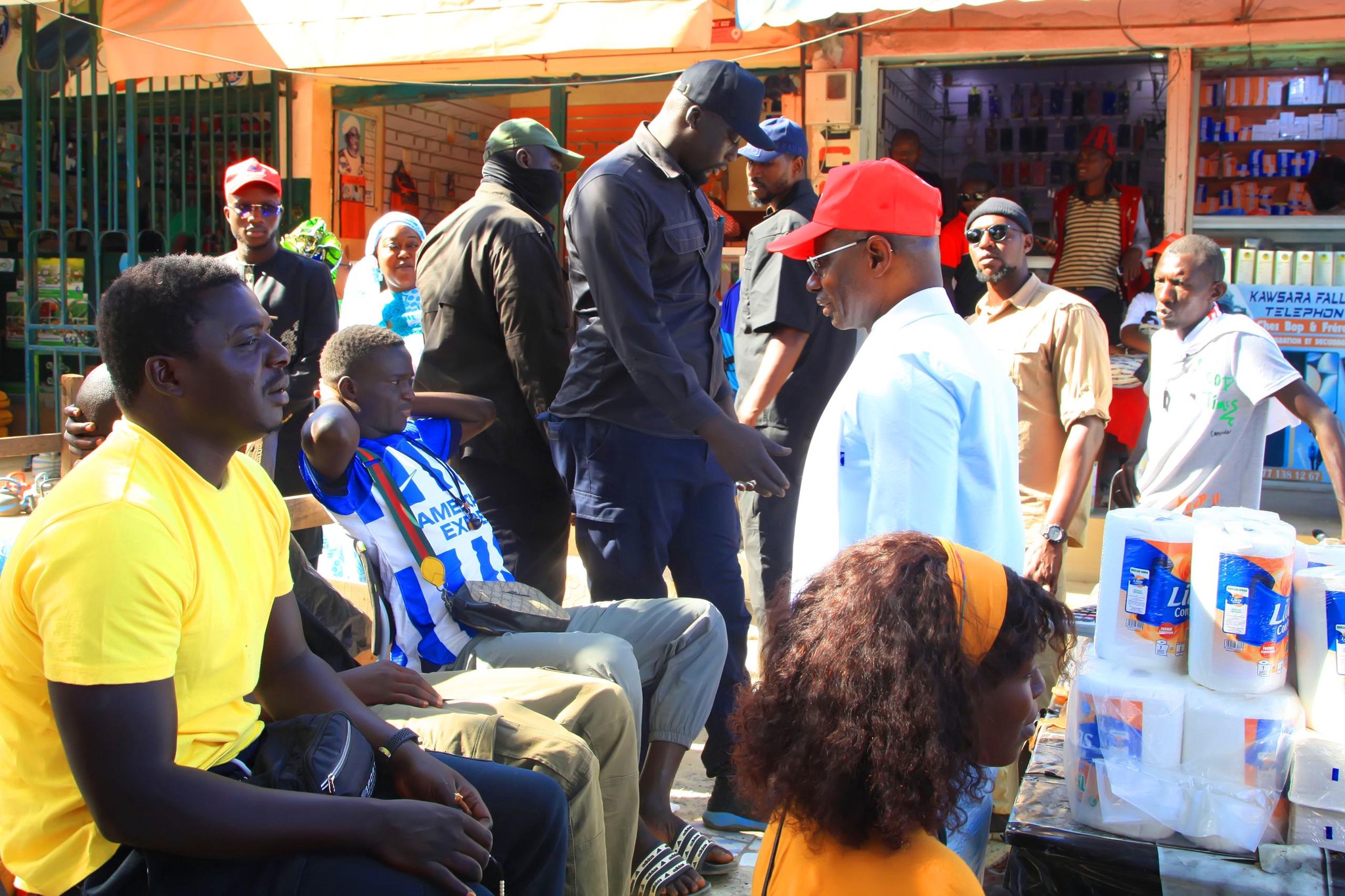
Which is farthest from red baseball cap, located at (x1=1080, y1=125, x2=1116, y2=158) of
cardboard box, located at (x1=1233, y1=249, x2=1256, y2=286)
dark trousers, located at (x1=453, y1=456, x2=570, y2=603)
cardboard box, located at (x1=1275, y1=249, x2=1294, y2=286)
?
dark trousers, located at (x1=453, y1=456, x2=570, y2=603)

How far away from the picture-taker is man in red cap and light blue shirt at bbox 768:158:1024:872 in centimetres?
216

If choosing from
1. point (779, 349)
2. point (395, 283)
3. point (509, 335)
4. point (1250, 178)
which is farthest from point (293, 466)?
point (1250, 178)

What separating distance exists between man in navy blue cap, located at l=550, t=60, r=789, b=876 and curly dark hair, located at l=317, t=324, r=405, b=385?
1.89 ft

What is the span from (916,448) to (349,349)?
149cm

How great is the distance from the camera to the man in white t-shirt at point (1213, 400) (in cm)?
384

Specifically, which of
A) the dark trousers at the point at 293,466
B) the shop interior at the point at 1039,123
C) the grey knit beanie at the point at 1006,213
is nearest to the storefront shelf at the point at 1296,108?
the shop interior at the point at 1039,123

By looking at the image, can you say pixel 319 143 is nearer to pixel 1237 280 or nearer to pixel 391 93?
pixel 391 93

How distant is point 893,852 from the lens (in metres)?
1.50

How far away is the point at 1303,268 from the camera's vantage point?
6.71 metres

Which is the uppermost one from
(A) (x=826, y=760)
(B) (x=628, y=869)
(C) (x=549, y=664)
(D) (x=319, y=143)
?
(D) (x=319, y=143)

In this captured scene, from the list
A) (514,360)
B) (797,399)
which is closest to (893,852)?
(514,360)

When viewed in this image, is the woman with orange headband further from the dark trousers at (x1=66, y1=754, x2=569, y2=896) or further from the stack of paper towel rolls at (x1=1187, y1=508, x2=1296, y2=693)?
the dark trousers at (x1=66, y1=754, x2=569, y2=896)

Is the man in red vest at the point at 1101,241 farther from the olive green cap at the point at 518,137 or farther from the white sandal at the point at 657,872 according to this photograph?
the white sandal at the point at 657,872

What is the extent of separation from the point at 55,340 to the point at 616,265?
22.1 feet
